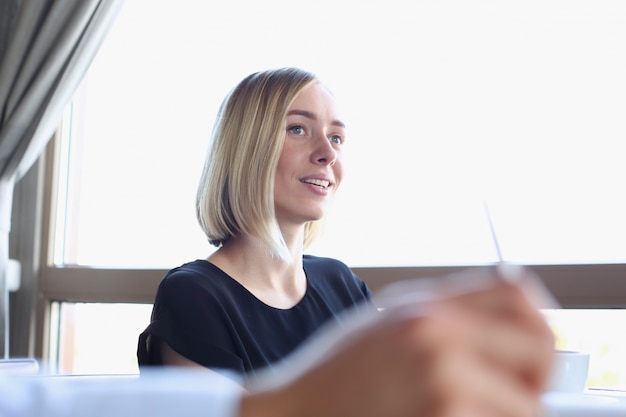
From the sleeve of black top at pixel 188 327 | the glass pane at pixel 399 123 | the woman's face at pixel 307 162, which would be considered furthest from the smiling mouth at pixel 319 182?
the glass pane at pixel 399 123

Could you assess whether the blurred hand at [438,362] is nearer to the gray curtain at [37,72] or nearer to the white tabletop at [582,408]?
the white tabletop at [582,408]

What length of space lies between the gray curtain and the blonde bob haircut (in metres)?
0.85

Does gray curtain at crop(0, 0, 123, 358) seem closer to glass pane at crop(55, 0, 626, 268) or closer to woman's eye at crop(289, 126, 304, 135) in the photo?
glass pane at crop(55, 0, 626, 268)

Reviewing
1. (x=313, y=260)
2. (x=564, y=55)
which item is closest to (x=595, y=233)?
(x=564, y=55)

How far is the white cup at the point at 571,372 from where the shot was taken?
816 millimetres

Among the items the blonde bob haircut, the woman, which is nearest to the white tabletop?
the woman

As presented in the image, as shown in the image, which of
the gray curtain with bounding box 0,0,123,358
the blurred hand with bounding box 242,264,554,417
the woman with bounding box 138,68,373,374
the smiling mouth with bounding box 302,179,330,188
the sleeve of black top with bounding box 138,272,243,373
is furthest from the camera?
the gray curtain with bounding box 0,0,123,358

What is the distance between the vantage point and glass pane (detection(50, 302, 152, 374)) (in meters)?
2.48

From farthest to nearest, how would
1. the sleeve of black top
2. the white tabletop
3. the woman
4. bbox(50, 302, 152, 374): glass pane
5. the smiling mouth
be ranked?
bbox(50, 302, 152, 374): glass pane, the smiling mouth, the woman, the sleeve of black top, the white tabletop

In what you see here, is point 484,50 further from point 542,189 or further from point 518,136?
point 542,189

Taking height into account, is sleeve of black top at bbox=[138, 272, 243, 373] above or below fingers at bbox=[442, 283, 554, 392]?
above

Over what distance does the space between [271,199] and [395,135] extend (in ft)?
2.15

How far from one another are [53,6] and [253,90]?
1036 millimetres

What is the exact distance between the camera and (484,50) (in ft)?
6.73
